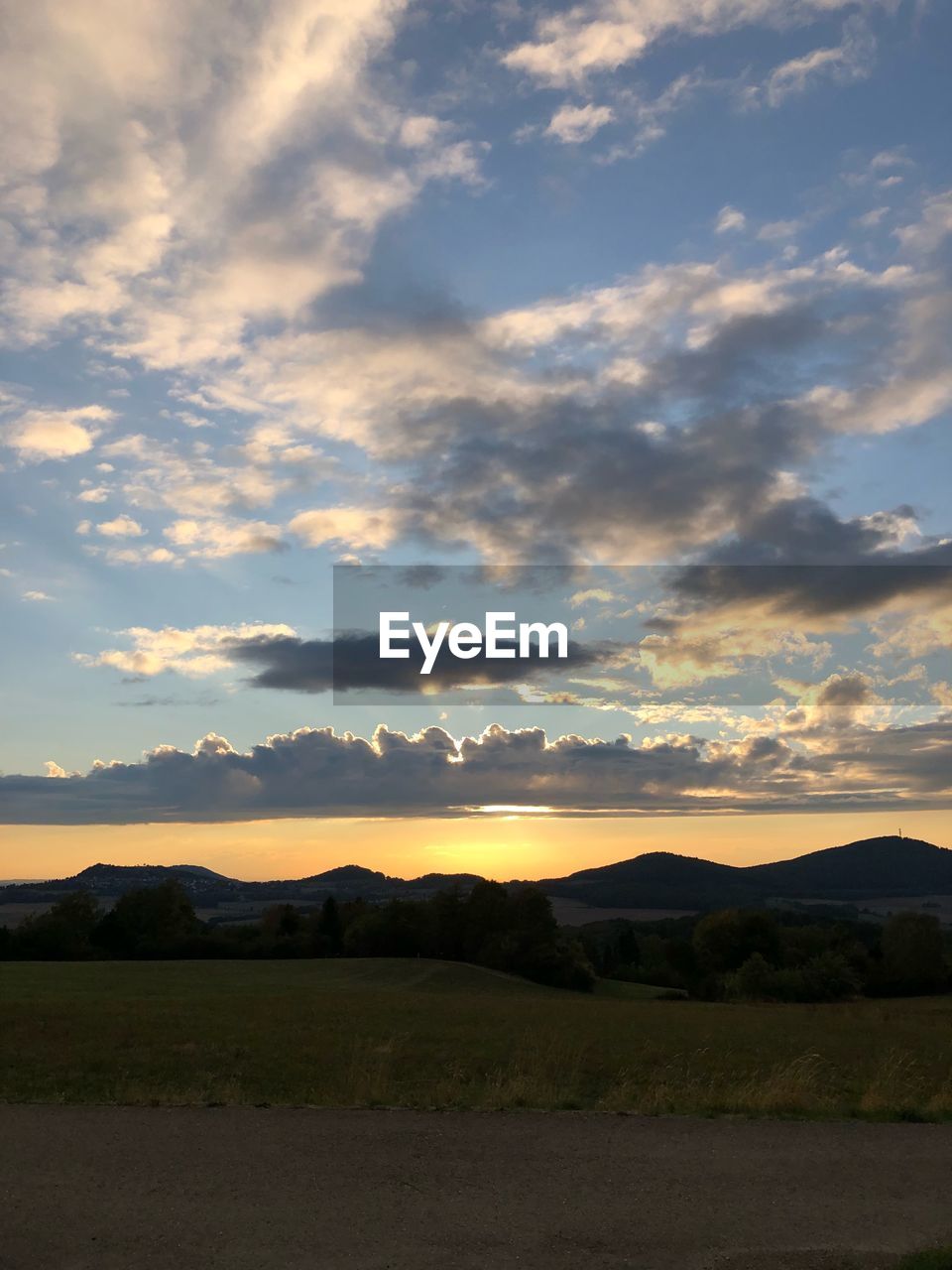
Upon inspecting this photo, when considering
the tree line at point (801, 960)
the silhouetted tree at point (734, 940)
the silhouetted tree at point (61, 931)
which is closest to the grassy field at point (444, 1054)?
the tree line at point (801, 960)

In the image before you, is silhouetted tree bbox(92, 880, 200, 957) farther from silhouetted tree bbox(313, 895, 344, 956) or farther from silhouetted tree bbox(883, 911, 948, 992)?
silhouetted tree bbox(883, 911, 948, 992)

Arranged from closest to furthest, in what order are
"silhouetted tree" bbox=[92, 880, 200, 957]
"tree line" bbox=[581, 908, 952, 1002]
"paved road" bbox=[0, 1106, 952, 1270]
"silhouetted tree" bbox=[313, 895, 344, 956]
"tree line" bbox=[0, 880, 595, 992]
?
"paved road" bbox=[0, 1106, 952, 1270]
"tree line" bbox=[581, 908, 952, 1002]
"tree line" bbox=[0, 880, 595, 992]
"silhouetted tree" bbox=[92, 880, 200, 957]
"silhouetted tree" bbox=[313, 895, 344, 956]

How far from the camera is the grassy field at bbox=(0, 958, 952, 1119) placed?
14703 mm

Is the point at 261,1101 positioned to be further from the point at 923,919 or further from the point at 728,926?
the point at 923,919

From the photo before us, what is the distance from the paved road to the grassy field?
5.25ft

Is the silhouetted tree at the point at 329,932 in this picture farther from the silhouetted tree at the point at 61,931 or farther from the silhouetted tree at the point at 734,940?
the silhouetted tree at the point at 734,940

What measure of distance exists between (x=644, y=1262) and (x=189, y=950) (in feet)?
305

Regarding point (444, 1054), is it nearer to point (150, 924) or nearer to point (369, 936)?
point (369, 936)

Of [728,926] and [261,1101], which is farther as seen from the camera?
[728,926]

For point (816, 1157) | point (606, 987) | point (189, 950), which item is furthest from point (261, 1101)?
point (189, 950)

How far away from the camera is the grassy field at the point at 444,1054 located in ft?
48.2

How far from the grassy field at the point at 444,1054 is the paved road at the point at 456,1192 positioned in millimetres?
1599

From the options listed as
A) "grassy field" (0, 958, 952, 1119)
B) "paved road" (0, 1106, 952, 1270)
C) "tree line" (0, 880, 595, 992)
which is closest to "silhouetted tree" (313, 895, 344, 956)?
"tree line" (0, 880, 595, 992)

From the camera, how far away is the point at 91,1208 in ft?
31.0
